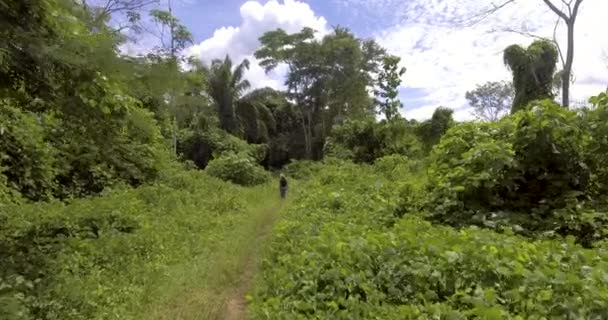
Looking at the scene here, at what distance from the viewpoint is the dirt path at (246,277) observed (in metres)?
5.76

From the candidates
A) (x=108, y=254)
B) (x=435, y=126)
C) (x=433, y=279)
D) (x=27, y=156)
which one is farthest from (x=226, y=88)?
(x=433, y=279)

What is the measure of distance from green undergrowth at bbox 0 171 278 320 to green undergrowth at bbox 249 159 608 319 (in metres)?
1.46

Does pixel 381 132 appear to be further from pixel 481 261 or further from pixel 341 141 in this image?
pixel 481 261

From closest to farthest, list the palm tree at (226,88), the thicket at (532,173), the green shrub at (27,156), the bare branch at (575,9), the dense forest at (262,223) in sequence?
the dense forest at (262,223), the thicket at (532,173), the green shrub at (27,156), the bare branch at (575,9), the palm tree at (226,88)

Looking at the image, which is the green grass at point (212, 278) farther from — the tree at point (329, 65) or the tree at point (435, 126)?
the tree at point (329, 65)

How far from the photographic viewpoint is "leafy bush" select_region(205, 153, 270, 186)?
75.9 ft

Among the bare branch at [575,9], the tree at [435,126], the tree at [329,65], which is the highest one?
the tree at [329,65]

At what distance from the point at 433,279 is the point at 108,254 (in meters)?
5.06

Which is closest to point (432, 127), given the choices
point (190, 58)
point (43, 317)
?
point (190, 58)

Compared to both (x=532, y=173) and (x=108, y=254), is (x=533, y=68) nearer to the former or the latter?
(x=532, y=173)

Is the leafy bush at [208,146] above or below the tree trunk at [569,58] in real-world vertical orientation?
below

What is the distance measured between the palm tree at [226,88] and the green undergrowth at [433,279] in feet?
97.4

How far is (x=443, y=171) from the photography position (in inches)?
341

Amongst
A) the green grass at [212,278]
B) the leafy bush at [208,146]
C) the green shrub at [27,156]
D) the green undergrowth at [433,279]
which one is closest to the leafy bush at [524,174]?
the green undergrowth at [433,279]
